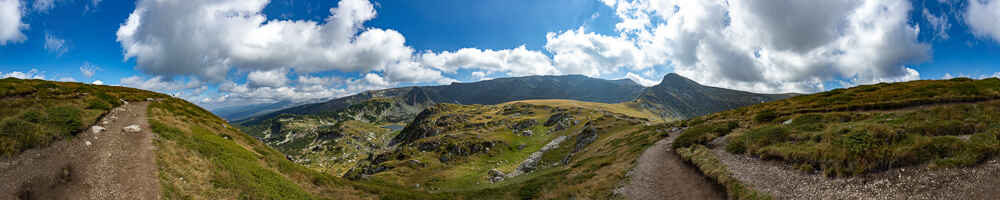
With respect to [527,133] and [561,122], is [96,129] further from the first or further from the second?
[561,122]

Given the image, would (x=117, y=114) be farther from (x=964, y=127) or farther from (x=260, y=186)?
(x=964, y=127)

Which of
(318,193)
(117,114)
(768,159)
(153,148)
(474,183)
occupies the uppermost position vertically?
(117,114)

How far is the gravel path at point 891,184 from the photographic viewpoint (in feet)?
35.8

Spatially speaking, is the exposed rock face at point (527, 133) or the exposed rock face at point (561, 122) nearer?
the exposed rock face at point (561, 122)

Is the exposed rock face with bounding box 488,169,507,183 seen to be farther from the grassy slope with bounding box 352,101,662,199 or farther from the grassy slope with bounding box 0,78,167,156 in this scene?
the grassy slope with bounding box 0,78,167,156

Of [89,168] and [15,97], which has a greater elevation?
[15,97]

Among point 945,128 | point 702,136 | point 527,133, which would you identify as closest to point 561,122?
point 527,133

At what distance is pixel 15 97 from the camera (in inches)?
853

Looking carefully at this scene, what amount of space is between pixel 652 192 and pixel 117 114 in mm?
41046

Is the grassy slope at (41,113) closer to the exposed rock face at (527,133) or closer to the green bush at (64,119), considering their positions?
the green bush at (64,119)

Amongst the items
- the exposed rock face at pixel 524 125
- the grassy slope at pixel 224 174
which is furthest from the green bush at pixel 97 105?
the exposed rock face at pixel 524 125

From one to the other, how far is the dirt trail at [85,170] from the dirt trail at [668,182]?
2752cm

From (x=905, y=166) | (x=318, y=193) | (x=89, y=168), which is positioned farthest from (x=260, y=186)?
(x=905, y=166)

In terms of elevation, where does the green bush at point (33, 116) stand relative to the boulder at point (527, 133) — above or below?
above
